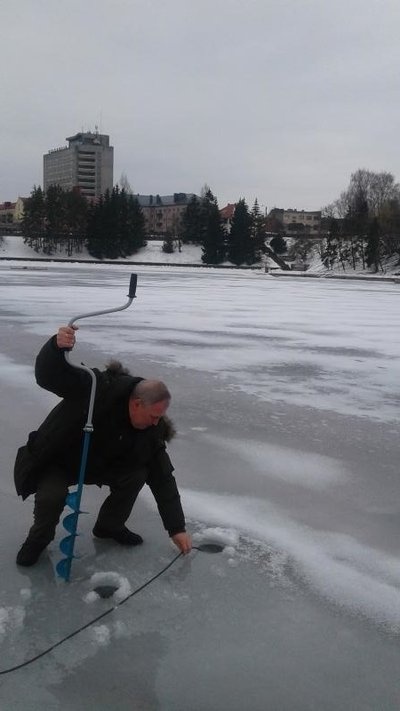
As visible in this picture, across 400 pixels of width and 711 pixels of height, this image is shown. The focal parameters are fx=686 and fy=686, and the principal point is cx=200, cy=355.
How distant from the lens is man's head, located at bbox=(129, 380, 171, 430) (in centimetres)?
307

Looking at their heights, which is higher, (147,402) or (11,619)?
(147,402)

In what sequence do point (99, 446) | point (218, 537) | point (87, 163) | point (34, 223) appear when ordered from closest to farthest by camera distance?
point (99, 446) → point (218, 537) → point (34, 223) → point (87, 163)

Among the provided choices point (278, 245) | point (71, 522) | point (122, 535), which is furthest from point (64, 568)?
point (278, 245)

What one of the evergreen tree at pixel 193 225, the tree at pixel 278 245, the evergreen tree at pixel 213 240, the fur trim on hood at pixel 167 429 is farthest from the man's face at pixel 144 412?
the tree at pixel 278 245

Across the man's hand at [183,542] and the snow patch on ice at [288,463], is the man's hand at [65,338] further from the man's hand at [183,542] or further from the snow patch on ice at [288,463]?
the snow patch on ice at [288,463]

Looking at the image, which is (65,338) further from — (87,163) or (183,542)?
(87,163)

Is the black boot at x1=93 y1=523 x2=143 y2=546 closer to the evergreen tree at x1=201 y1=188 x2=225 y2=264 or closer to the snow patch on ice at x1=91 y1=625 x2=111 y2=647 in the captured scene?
the snow patch on ice at x1=91 y1=625 x2=111 y2=647

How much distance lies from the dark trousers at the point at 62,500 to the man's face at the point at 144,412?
32cm

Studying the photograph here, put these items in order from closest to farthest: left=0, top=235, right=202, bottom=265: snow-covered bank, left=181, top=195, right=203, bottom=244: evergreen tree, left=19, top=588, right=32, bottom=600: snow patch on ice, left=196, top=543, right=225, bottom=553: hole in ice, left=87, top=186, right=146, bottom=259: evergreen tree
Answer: left=19, top=588, right=32, bottom=600: snow patch on ice, left=196, top=543, right=225, bottom=553: hole in ice, left=87, top=186, right=146, bottom=259: evergreen tree, left=0, top=235, right=202, bottom=265: snow-covered bank, left=181, top=195, right=203, bottom=244: evergreen tree

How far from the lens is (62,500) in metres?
3.24

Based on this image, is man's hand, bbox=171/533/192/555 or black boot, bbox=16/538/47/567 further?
man's hand, bbox=171/533/192/555

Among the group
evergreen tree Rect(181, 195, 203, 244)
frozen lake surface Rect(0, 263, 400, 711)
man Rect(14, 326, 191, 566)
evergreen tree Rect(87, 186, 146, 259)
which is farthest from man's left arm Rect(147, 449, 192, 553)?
evergreen tree Rect(181, 195, 203, 244)

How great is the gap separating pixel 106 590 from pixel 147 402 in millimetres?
849

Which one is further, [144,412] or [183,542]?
[183,542]
